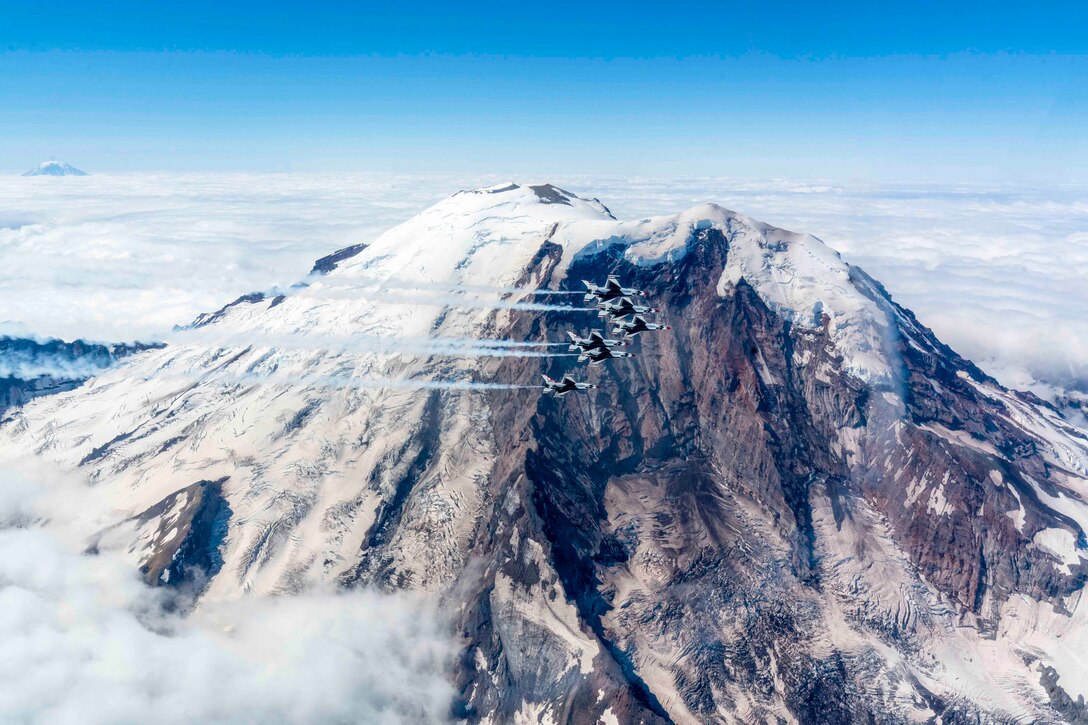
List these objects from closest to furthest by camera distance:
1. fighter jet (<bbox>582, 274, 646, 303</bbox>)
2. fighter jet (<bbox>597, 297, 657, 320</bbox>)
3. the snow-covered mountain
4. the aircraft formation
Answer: the aircraft formation < fighter jet (<bbox>597, 297, 657, 320</bbox>) < fighter jet (<bbox>582, 274, 646, 303</bbox>) < the snow-covered mountain

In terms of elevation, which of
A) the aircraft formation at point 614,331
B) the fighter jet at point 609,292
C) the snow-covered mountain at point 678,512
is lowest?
the snow-covered mountain at point 678,512

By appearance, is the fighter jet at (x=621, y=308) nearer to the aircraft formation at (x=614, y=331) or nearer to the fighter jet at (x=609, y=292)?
the aircraft formation at (x=614, y=331)

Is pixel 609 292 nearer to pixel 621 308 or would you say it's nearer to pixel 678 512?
pixel 621 308

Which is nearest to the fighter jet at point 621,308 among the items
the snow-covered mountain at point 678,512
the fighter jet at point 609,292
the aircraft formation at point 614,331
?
the aircraft formation at point 614,331

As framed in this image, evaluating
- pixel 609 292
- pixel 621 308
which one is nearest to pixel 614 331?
pixel 621 308

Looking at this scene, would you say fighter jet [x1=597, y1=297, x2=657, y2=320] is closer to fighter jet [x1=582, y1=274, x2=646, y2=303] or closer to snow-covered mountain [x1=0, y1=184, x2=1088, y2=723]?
fighter jet [x1=582, y1=274, x2=646, y2=303]

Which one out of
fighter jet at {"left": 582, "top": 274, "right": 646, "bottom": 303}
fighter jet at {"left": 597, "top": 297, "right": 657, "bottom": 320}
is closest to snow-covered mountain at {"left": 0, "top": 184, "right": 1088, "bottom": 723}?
fighter jet at {"left": 582, "top": 274, "right": 646, "bottom": 303}

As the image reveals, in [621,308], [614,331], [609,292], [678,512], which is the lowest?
[678,512]

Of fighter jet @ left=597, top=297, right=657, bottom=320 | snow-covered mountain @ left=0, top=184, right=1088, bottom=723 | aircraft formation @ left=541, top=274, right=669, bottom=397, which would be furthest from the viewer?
snow-covered mountain @ left=0, top=184, right=1088, bottom=723
